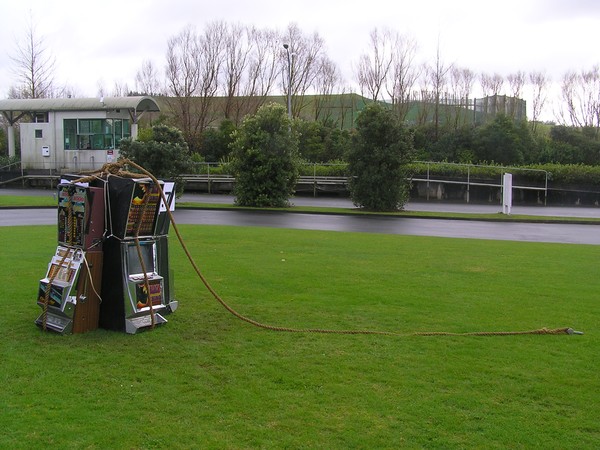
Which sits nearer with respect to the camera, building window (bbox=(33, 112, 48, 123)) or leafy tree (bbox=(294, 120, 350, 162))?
building window (bbox=(33, 112, 48, 123))

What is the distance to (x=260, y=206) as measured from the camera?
1083 inches

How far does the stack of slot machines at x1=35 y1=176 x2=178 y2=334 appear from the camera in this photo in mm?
6250

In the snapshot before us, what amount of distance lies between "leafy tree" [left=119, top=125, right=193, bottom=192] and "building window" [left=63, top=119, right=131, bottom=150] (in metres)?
13.6

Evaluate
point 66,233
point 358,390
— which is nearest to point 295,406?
point 358,390

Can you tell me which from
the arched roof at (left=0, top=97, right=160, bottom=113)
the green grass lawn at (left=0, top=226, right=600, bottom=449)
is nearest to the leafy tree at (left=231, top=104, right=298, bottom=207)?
the arched roof at (left=0, top=97, right=160, bottom=113)

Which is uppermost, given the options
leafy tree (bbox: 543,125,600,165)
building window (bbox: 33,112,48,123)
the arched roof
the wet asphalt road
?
the arched roof

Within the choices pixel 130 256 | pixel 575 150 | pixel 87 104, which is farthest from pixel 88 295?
pixel 575 150

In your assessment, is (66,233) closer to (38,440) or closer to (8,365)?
(8,365)

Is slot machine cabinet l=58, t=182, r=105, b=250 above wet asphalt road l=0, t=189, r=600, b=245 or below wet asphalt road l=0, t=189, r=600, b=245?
above

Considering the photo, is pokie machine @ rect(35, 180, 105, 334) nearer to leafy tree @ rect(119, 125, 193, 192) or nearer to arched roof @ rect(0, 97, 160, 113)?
leafy tree @ rect(119, 125, 193, 192)

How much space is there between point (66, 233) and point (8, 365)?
1514 mm

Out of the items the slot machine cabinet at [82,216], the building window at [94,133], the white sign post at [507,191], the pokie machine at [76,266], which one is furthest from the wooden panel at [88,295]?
the building window at [94,133]

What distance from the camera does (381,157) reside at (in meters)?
26.9

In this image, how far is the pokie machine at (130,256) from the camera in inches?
250
